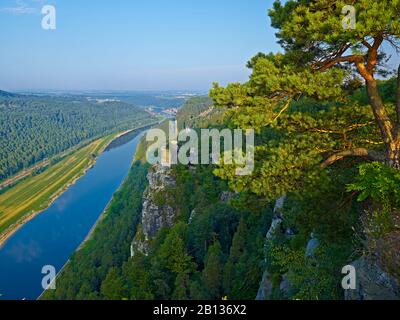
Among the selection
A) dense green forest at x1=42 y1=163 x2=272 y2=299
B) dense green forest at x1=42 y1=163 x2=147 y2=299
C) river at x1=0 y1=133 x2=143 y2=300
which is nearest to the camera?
dense green forest at x1=42 y1=163 x2=272 y2=299

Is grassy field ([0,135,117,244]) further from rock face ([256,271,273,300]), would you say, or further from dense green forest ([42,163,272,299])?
rock face ([256,271,273,300])

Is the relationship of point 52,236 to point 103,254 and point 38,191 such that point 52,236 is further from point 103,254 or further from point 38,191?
point 38,191

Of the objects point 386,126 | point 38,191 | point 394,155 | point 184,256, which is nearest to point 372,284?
point 394,155

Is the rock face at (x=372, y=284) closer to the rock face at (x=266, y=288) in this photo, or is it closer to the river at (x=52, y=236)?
the rock face at (x=266, y=288)

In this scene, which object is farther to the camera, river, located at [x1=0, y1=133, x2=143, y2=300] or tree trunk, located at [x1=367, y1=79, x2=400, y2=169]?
river, located at [x1=0, y1=133, x2=143, y2=300]

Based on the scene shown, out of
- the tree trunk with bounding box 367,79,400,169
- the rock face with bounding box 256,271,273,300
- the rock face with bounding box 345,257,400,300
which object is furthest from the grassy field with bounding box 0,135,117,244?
the tree trunk with bounding box 367,79,400,169
